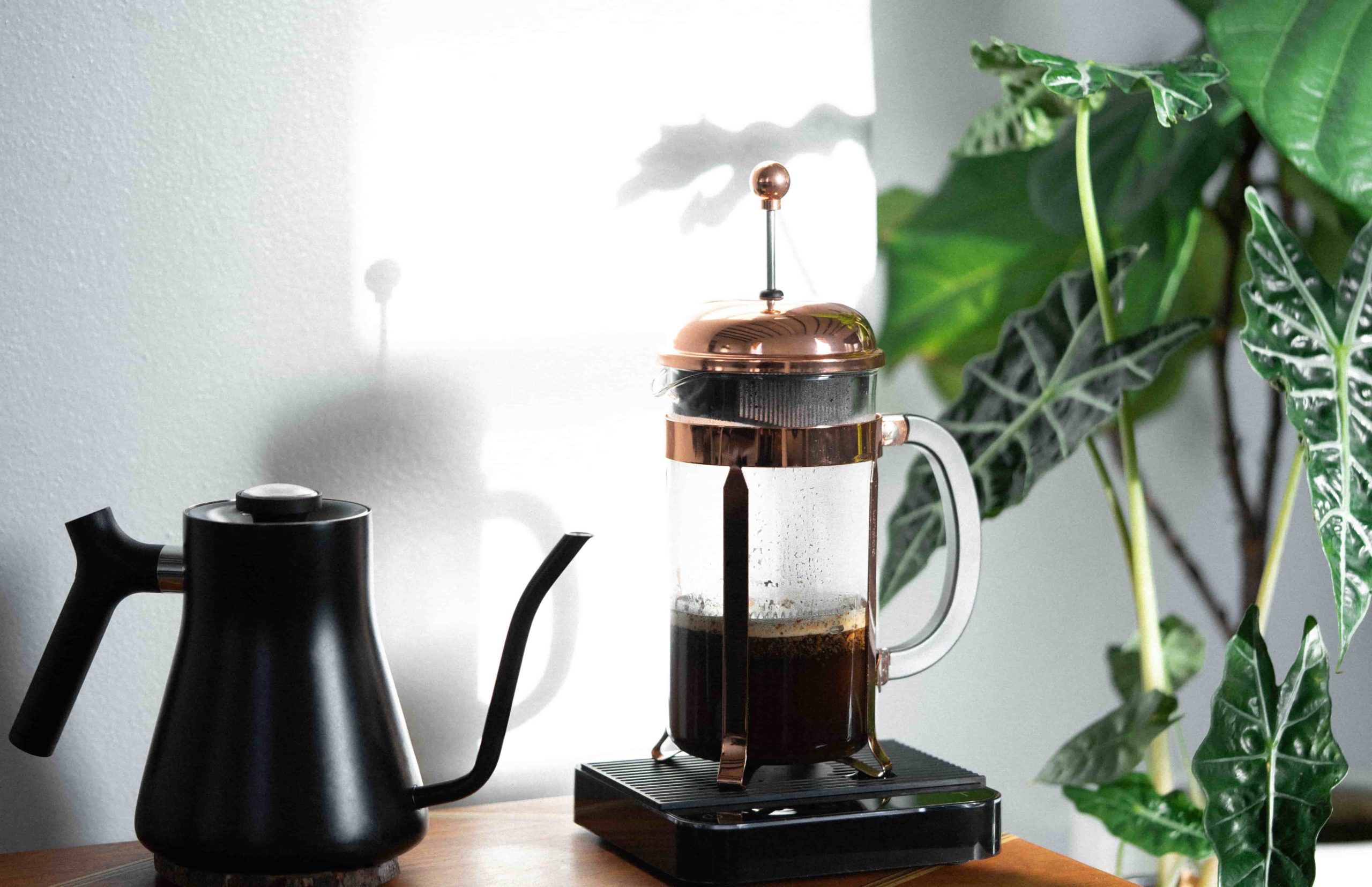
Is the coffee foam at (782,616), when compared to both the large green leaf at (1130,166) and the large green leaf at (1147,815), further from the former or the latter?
the large green leaf at (1130,166)

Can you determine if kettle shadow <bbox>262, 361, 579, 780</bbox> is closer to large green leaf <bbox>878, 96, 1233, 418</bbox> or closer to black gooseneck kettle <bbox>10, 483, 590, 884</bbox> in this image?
black gooseneck kettle <bbox>10, 483, 590, 884</bbox>

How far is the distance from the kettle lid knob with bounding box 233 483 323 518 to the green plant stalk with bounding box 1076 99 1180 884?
67 centimetres

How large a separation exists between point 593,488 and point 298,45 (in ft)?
1.20

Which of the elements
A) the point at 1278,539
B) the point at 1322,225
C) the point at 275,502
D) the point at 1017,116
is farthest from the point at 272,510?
the point at 1322,225

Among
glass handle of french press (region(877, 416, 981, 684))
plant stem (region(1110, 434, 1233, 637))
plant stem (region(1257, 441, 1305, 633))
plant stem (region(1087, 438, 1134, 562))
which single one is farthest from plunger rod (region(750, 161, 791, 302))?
plant stem (region(1110, 434, 1233, 637))

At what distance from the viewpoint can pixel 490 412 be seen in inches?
35.5

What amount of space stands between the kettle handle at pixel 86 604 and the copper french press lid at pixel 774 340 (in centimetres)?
32

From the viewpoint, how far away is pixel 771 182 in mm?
789

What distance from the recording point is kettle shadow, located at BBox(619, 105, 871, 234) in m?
0.94

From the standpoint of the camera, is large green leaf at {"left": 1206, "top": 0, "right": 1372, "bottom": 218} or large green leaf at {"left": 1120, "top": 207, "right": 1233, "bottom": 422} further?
large green leaf at {"left": 1120, "top": 207, "right": 1233, "bottom": 422}

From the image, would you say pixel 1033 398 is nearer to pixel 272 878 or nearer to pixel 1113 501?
pixel 1113 501

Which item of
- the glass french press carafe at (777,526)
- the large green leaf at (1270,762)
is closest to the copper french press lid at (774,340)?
the glass french press carafe at (777,526)

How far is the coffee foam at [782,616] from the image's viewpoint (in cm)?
75

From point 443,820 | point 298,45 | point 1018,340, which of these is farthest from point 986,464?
point 298,45
